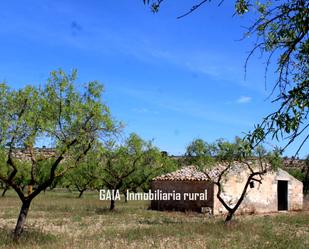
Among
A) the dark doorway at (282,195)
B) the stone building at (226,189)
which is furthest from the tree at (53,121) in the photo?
the dark doorway at (282,195)

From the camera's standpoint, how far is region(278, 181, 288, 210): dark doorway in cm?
3650

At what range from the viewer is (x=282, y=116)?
3.22 metres

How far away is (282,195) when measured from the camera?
122ft

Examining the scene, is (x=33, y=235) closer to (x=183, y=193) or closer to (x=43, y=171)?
(x=183, y=193)

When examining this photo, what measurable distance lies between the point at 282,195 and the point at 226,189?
912cm

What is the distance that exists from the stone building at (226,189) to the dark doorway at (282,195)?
0.36 ft

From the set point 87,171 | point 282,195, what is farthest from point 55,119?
point 282,195

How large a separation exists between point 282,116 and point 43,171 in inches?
1401

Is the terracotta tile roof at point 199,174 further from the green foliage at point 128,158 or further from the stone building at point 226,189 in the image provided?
the green foliage at point 128,158

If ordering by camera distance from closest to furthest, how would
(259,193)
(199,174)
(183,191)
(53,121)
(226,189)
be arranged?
(53,121)
(226,189)
(183,191)
(199,174)
(259,193)

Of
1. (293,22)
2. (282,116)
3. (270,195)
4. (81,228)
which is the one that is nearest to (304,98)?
(282,116)

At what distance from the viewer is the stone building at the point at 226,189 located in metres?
30.1

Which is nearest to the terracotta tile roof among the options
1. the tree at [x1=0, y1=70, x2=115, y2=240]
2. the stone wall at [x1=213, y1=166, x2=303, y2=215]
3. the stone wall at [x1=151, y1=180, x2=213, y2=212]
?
the stone wall at [x1=151, y1=180, x2=213, y2=212]

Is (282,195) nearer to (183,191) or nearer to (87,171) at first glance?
(183,191)
